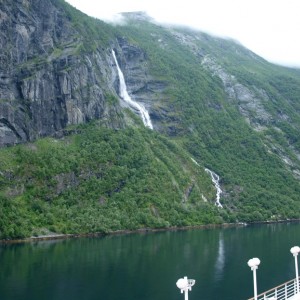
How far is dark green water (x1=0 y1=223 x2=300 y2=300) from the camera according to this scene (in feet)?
172

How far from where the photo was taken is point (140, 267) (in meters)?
67.6

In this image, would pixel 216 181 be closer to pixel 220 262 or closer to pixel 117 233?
pixel 117 233

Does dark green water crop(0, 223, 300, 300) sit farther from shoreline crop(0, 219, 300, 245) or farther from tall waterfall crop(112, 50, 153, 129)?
tall waterfall crop(112, 50, 153, 129)

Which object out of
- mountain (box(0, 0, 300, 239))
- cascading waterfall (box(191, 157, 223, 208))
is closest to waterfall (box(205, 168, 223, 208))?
cascading waterfall (box(191, 157, 223, 208))

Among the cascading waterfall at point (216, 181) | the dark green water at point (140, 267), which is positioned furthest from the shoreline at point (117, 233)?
the cascading waterfall at point (216, 181)

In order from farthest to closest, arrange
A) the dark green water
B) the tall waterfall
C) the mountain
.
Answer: the tall waterfall → the mountain → the dark green water

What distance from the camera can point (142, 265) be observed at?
Result: 227ft

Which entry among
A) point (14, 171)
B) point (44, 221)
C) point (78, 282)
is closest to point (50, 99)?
point (14, 171)

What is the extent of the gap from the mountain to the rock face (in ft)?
1.13

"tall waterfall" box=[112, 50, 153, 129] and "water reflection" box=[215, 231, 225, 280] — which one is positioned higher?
"tall waterfall" box=[112, 50, 153, 129]

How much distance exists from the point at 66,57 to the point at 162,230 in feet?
223

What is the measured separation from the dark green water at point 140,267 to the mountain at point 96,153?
2268cm

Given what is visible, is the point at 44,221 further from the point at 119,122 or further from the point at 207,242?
the point at 119,122

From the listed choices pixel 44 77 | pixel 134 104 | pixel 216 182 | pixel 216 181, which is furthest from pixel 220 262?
pixel 134 104
